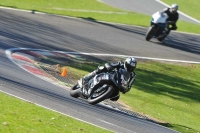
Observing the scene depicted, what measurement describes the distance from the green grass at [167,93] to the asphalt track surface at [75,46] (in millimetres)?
1555

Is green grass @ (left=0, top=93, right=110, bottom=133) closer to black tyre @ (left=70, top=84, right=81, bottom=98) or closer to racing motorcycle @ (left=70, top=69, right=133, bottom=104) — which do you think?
racing motorcycle @ (left=70, top=69, right=133, bottom=104)

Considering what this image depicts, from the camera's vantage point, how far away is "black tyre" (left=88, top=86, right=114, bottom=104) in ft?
41.9

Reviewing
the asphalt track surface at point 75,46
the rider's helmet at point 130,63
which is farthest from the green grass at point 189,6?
the rider's helmet at point 130,63

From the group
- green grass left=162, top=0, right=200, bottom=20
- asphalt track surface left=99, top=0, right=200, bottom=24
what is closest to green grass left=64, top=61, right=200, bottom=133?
asphalt track surface left=99, top=0, right=200, bottom=24

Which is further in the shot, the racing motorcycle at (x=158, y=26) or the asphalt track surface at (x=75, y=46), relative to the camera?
the racing motorcycle at (x=158, y=26)

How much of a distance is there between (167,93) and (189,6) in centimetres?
Result: 2071

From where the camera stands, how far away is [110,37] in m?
25.9

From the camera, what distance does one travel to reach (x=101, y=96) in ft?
42.1

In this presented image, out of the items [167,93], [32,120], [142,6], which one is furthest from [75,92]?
[142,6]

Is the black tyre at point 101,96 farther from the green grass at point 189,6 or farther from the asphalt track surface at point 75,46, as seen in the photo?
the green grass at point 189,6

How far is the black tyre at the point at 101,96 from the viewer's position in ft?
41.9

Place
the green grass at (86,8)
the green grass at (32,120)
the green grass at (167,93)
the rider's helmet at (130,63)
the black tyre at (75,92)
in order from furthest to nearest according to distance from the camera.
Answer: the green grass at (86,8)
the green grass at (167,93)
the black tyre at (75,92)
the rider's helmet at (130,63)
the green grass at (32,120)

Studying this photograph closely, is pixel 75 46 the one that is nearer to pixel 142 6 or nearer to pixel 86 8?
pixel 86 8

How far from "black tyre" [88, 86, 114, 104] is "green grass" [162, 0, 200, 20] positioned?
24464mm
